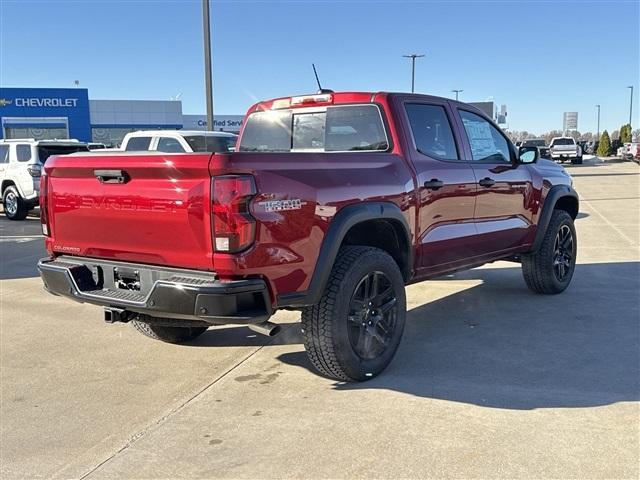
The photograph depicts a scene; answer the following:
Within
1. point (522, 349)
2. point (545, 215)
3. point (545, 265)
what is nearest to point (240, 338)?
point (522, 349)

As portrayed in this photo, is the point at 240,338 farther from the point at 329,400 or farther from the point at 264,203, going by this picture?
the point at 264,203

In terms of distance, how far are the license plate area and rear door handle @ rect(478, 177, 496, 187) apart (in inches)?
119

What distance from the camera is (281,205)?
11.2 feet

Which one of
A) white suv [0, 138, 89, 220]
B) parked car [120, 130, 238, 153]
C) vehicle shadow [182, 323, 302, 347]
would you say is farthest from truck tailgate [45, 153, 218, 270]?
white suv [0, 138, 89, 220]

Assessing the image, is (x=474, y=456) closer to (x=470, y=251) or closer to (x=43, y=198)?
(x=470, y=251)

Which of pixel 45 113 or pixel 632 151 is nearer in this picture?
pixel 45 113

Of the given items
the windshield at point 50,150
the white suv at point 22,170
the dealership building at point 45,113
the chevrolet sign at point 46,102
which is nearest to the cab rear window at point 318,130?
the windshield at point 50,150

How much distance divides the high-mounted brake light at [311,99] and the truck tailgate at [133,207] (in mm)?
1853

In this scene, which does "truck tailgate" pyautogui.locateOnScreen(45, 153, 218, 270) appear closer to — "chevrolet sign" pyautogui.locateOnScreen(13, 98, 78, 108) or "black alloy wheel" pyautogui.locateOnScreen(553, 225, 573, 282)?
"black alloy wheel" pyautogui.locateOnScreen(553, 225, 573, 282)

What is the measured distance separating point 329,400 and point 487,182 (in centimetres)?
256

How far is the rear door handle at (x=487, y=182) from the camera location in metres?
5.27

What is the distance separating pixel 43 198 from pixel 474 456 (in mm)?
3230

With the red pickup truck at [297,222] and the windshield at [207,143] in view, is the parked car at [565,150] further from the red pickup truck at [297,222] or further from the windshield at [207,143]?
the red pickup truck at [297,222]

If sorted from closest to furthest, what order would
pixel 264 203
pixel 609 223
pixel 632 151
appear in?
pixel 264 203, pixel 609 223, pixel 632 151
